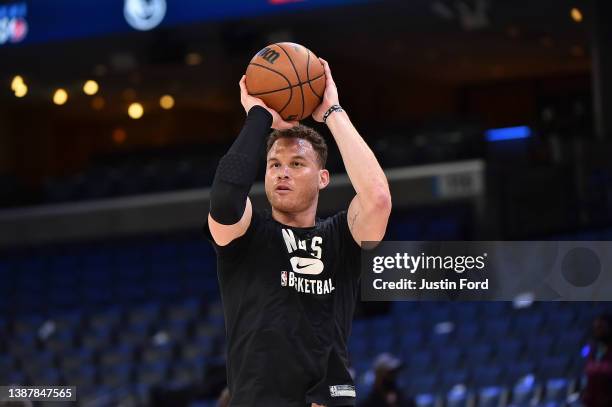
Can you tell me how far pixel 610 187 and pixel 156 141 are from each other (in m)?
12.4

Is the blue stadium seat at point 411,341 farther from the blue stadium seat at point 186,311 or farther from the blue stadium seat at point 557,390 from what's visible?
the blue stadium seat at point 186,311

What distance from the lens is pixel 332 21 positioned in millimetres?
15891

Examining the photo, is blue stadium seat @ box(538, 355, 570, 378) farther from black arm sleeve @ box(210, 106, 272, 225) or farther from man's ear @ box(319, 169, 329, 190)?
black arm sleeve @ box(210, 106, 272, 225)

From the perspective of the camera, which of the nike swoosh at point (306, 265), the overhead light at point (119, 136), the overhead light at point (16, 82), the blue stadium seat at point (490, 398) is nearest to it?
the nike swoosh at point (306, 265)

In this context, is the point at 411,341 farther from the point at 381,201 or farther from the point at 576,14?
the point at 381,201

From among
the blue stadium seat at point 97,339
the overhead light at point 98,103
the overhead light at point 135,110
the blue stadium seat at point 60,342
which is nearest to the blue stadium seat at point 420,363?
the blue stadium seat at point 97,339

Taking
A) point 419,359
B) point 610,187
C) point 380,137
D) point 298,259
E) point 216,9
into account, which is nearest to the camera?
point 298,259

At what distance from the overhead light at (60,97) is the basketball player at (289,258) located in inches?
720

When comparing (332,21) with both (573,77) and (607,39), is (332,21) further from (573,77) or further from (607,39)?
(573,77)

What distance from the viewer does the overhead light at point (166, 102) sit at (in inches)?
882

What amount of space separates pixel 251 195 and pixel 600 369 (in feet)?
31.1

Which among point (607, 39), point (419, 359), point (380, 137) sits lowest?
point (419, 359)

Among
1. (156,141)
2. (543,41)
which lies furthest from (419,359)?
(156,141)

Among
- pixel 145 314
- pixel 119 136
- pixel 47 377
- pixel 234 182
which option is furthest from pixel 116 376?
pixel 119 136
